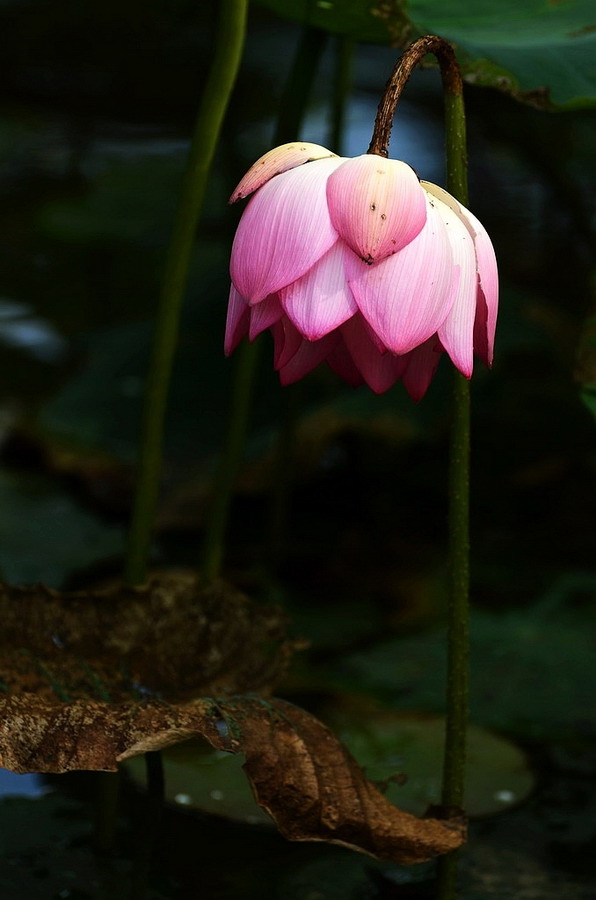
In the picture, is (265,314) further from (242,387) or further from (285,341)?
(242,387)

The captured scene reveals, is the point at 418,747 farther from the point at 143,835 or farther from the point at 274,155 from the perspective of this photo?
the point at 274,155

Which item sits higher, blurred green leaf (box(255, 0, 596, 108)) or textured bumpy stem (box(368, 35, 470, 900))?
blurred green leaf (box(255, 0, 596, 108))

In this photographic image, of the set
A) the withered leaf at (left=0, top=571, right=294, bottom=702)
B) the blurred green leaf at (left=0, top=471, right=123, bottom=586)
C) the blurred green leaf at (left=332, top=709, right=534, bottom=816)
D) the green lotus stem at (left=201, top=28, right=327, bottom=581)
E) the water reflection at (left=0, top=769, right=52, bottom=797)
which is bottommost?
the blurred green leaf at (left=0, top=471, right=123, bottom=586)

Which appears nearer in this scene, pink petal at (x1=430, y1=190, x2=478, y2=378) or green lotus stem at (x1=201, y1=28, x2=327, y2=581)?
pink petal at (x1=430, y1=190, x2=478, y2=378)

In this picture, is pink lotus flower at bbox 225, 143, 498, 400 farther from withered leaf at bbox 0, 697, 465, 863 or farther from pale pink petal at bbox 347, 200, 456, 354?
withered leaf at bbox 0, 697, 465, 863

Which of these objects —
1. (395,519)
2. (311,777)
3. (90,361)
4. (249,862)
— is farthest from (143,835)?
(90,361)

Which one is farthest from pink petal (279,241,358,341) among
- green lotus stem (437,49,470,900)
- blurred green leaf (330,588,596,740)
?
blurred green leaf (330,588,596,740)

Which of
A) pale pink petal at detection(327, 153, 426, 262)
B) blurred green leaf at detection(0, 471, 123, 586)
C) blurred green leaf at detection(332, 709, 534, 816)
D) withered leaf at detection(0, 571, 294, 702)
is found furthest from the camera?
blurred green leaf at detection(0, 471, 123, 586)

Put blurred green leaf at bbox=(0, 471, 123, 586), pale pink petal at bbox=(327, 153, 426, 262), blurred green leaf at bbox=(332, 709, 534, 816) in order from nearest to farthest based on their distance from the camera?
pale pink petal at bbox=(327, 153, 426, 262) → blurred green leaf at bbox=(332, 709, 534, 816) → blurred green leaf at bbox=(0, 471, 123, 586)
